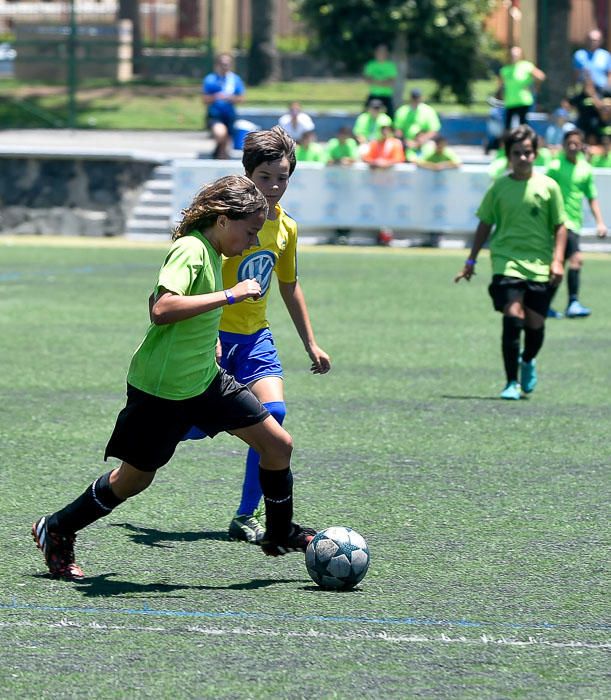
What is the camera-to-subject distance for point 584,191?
1545 centimetres

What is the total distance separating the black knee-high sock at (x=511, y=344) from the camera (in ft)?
35.6

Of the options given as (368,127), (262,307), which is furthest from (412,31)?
(262,307)

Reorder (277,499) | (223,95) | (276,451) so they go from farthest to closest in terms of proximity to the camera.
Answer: (223,95) → (277,499) → (276,451)

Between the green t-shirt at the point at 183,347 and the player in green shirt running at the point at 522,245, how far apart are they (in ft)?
16.0

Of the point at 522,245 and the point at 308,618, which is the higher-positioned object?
the point at 522,245

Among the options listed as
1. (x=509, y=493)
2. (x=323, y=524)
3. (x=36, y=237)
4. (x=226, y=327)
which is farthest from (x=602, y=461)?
(x=36, y=237)

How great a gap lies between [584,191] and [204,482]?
26.8 ft

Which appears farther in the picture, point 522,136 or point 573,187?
point 573,187

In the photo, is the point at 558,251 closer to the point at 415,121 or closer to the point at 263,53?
the point at 415,121

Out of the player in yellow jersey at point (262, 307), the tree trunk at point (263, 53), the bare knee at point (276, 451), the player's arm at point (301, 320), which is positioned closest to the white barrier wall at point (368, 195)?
the tree trunk at point (263, 53)

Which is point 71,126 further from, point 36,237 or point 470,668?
point 470,668

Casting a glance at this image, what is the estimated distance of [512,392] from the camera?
1105 cm

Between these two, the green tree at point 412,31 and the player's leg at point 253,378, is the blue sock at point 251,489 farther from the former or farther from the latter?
the green tree at point 412,31

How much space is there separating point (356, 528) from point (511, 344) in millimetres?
3963
